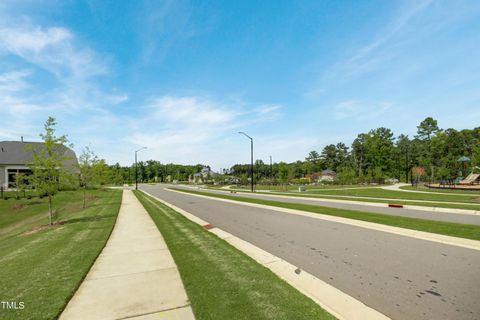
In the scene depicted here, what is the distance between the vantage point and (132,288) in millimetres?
4566

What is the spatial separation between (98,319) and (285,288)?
10.1 ft

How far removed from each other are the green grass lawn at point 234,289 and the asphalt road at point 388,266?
1196 mm

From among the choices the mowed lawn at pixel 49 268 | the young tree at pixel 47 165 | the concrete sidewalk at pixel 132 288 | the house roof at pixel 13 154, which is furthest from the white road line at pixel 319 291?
the house roof at pixel 13 154

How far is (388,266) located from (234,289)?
387cm

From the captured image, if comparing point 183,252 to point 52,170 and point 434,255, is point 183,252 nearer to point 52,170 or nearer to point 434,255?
point 434,255

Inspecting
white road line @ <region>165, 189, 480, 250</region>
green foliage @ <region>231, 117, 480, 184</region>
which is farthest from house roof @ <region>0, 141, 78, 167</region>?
green foliage @ <region>231, 117, 480, 184</region>

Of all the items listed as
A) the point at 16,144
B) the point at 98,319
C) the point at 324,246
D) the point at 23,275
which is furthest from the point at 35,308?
the point at 16,144

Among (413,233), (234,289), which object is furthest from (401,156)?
(234,289)

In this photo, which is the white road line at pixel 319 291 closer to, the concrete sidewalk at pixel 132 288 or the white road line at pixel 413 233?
the concrete sidewalk at pixel 132 288

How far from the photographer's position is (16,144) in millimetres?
41375

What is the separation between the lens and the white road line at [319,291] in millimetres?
3664

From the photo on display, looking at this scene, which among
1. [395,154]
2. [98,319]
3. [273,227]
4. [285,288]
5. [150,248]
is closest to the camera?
[98,319]

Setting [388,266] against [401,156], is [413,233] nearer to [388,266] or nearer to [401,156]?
[388,266]

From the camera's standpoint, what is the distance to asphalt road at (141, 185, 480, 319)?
13.0 ft
